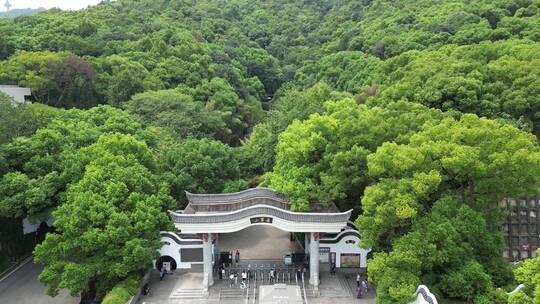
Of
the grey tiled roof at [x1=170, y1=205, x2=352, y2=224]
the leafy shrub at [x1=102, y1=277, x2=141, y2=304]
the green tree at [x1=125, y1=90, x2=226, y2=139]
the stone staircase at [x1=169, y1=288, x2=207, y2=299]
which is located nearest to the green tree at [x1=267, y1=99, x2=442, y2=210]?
the grey tiled roof at [x1=170, y1=205, x2=352, y2=224]

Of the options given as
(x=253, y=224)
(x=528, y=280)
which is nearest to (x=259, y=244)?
(x=253, y=224)

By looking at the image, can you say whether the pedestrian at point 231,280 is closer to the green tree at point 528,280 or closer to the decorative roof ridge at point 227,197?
the decorative roof ridge at point 227,197

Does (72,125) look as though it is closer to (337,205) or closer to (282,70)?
(337,205)

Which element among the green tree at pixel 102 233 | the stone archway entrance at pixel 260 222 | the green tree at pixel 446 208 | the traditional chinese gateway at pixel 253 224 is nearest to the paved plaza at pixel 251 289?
the traditional chinese gateway at pixel 253 224

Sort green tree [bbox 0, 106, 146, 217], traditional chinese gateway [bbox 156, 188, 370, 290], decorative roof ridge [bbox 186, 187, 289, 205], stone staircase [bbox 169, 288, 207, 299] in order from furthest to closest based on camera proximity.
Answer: decorative roof ridge [bbox 186, 187, 289, 205] → green tree [bbox 0, 106, 146, 217] → traditional chinese gateway [bbox 156, 188, 370, 290] → stone staircase [bbox 169, 288, 207, 299]

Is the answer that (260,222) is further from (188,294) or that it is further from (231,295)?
(188,294)

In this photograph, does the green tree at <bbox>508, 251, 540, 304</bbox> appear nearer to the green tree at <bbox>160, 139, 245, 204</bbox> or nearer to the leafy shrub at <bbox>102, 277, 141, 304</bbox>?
the leafy shrub at <bbox>102, 277, 141, 304</bbox>
